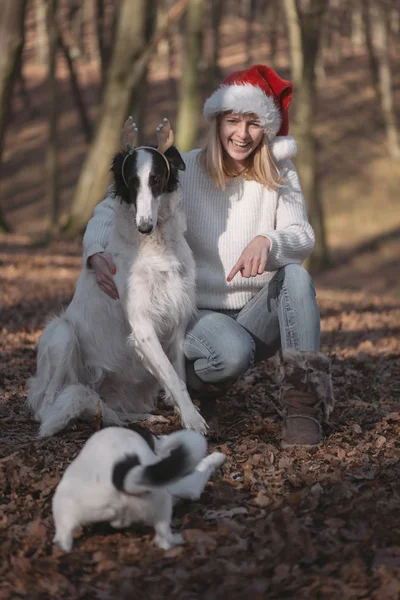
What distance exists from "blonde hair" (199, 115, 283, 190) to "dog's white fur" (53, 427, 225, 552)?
2.07 meters

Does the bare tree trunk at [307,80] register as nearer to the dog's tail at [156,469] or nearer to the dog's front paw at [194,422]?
the dog's front paw at [194,422]

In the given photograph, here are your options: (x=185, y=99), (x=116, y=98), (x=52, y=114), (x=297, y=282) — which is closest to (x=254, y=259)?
(x=297, y=282)

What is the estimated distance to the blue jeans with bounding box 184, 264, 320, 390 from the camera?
4652 mm

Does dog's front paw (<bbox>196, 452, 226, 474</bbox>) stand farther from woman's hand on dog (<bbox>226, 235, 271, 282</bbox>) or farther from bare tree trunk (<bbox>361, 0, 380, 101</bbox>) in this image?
bare tree trunk (<bbox>361, 0, 380, 101</bbox>)

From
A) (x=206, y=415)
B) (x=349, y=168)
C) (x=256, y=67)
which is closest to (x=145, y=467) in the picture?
(x=206, y=415)

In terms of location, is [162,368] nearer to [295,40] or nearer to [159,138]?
[159,138]

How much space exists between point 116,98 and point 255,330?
10553 millimetres

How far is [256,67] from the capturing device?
16.7ft

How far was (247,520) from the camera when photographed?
3486mm

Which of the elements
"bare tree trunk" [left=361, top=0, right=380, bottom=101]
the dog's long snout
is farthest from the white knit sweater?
"bare tree trunk" [left=361, top=0, right=380, bottom=101]

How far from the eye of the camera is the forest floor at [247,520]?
9.72 ft

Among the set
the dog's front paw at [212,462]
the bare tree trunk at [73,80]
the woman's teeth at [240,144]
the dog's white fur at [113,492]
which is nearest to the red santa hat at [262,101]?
A: the woman's teeth at [240,144]

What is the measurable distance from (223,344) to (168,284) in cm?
45

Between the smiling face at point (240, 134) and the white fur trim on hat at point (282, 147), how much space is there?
0.33 ft
